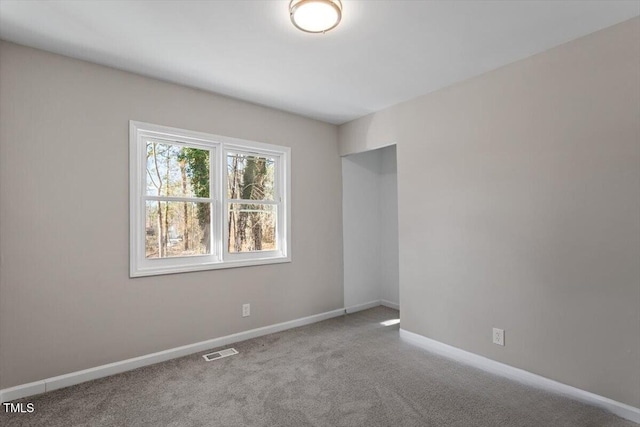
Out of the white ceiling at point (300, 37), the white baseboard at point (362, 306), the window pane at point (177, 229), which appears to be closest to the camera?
the white ceiling at point (300, 37)

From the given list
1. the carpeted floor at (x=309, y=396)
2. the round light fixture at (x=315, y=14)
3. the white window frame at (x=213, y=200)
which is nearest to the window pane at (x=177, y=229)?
the white window frame at (x=213, y=200)

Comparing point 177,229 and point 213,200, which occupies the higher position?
point 213,200

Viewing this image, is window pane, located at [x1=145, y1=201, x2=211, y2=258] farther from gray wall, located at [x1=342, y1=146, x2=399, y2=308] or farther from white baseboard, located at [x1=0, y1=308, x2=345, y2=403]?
gray wall, located at [x1=342, y1=146, x2=399, y2=308]

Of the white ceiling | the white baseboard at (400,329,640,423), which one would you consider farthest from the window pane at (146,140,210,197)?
the white baseboard at (400,329,640,423)

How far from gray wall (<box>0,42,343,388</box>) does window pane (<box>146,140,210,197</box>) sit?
0.24 meters

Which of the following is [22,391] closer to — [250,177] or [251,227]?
[251,227]

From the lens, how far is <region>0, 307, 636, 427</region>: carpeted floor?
208 cm

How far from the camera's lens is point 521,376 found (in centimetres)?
258

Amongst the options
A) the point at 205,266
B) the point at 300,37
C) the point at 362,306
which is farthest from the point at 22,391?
the point at 362,306

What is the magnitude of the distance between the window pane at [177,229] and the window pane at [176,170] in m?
0.12

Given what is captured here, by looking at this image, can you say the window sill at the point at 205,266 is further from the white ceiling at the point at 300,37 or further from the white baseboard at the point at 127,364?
the white ceiling at the point at 300,37

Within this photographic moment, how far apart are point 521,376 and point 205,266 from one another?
9.29 ft

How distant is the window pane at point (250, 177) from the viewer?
11.7 feet

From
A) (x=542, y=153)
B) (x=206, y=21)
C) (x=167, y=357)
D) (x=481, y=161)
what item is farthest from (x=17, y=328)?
(x=542, y=153)
